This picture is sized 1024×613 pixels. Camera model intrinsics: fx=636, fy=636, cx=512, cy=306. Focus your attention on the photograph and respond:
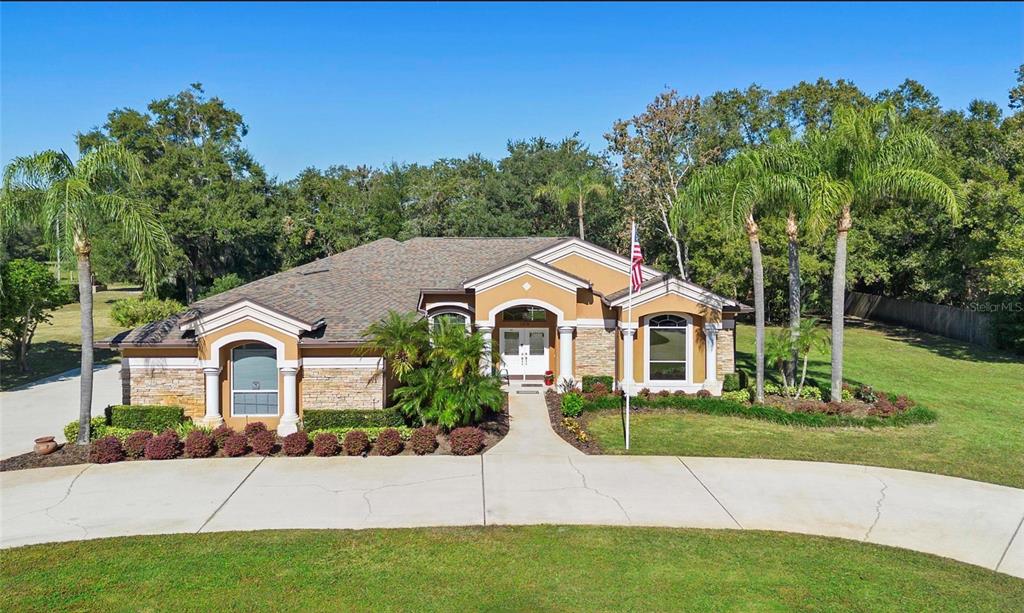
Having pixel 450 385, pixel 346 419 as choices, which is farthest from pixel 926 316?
pixel 346 419

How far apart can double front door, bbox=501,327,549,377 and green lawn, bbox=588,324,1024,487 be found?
13.7 ft

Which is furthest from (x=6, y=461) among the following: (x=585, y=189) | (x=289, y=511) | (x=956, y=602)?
(x=585, y=189)

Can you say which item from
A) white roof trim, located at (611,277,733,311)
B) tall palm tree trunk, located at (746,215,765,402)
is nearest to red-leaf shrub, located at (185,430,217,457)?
white roof trim, located at (611,277,733,311)

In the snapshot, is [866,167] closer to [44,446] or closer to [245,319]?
[245,319]

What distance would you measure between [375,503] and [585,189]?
108ft

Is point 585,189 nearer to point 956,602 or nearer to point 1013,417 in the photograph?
point 1013,417

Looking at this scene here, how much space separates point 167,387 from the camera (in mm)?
17750

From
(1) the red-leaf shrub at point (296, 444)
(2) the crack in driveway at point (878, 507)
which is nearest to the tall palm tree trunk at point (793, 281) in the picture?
(2) the crack in driveway at point (878, 507)

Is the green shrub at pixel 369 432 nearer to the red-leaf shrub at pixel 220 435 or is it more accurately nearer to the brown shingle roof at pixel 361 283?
the red-leaf shrub at pixel 220 435

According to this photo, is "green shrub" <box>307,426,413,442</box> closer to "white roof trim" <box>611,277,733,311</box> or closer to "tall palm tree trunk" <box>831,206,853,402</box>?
"white roof trim" <box>611,277,733,311</box>

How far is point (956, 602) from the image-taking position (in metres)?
8.92

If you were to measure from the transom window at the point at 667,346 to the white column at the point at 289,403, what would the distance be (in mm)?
11703

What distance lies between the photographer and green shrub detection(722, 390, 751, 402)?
2058cm

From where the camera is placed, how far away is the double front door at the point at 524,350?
914 inches
